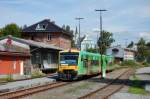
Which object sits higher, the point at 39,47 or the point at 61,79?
the point at 39,47

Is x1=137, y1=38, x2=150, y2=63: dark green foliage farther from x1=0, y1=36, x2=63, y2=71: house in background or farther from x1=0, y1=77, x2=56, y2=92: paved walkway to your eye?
x1=0, y1=77, x2=56, y2=92: paved walkway

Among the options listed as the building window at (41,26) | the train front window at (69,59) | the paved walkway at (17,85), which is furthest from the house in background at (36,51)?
the building window at (41,26)

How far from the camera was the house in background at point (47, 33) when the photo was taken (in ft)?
274

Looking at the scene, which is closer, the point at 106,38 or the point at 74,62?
the point at 74,62

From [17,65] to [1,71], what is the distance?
4153mm

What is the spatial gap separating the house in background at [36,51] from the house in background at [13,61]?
92 cm

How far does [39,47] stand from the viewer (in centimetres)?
5206

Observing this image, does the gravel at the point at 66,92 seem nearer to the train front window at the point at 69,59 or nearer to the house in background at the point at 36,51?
the train front window at the point at 69,59

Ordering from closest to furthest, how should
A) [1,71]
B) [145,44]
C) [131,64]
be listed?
[1,71] < [131,64] < [145,44]

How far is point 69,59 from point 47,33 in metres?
50.2

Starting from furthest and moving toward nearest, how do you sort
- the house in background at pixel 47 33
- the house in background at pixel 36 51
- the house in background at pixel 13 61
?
the house in background at pixel 47 33
the house in background at pixel 36 51
the house in background at pixel 13 61

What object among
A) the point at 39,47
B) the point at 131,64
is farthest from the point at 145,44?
the point at 39,47

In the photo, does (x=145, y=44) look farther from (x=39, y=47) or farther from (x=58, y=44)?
(x=39, y=47)

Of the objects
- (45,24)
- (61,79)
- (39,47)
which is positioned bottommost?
(61,79)
